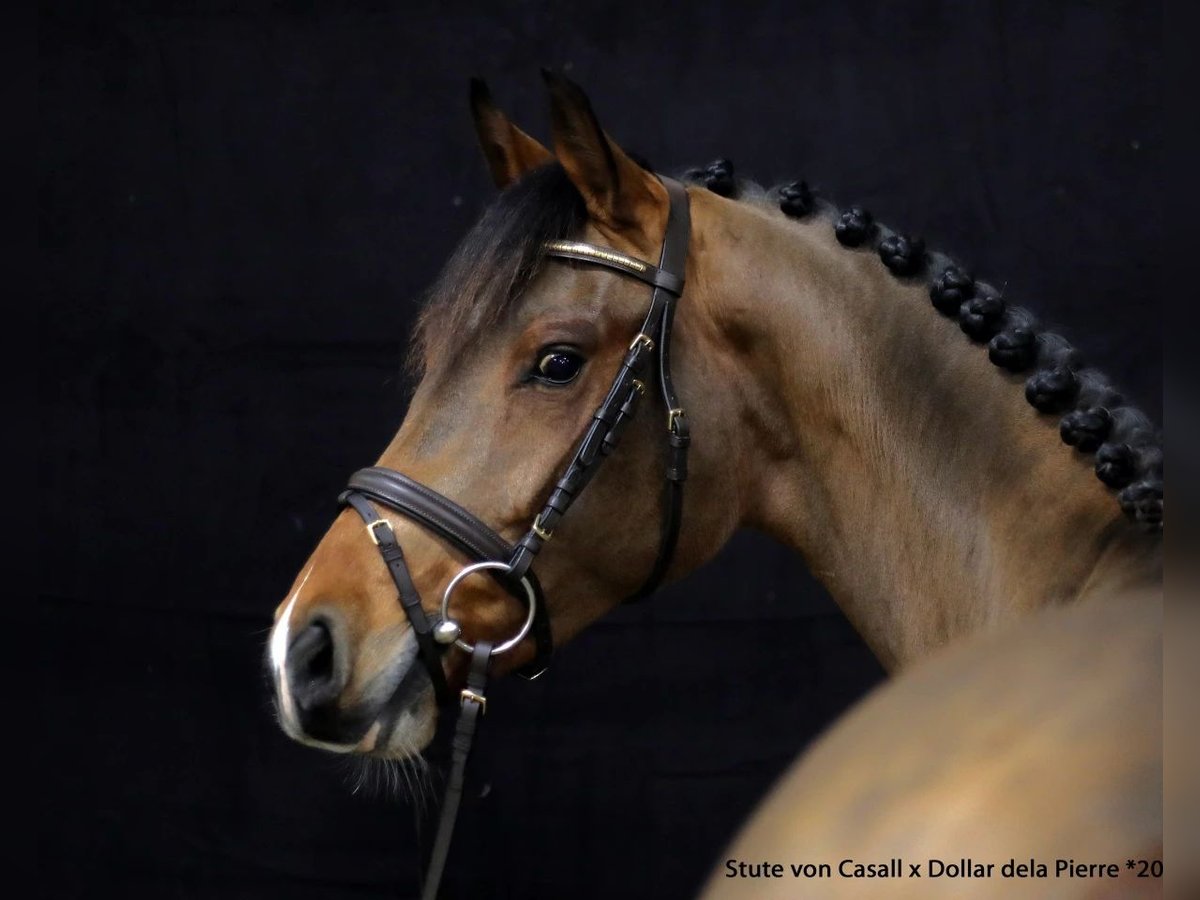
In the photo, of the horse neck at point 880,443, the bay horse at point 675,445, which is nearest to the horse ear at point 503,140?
the bay horse at point 675,445

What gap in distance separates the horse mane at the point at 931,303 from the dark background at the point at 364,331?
1345mm

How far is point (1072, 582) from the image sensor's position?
4.91 ft

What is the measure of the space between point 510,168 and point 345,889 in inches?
81.3

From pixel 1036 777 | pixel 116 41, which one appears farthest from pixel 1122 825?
pixel 116 41

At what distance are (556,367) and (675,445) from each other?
19 centimetres

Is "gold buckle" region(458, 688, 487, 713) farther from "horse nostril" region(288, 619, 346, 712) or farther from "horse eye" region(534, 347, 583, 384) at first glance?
"horse eye" region(534, 347, 583, 384)

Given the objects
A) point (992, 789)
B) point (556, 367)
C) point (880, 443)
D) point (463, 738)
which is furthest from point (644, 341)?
point (992, 789)

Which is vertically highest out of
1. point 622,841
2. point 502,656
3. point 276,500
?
point 502,656

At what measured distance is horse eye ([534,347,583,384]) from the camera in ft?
5.37

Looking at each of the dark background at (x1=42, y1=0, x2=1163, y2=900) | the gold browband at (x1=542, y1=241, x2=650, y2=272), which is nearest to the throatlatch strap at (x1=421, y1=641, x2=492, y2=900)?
the gold browband at (x1=542, y1=241, x2=650, y2=272)

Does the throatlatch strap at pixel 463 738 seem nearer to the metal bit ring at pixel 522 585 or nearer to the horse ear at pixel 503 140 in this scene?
the metal bit ring at pixel 522 585

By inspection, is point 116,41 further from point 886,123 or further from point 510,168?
point 886,123

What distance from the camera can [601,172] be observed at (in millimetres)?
1666

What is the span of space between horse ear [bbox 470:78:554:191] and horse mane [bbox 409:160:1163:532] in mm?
192
